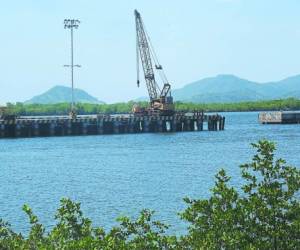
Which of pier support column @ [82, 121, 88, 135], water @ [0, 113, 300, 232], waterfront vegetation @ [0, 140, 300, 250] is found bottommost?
water @ [0, 113, 300, 232]

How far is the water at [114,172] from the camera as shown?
48750 mm

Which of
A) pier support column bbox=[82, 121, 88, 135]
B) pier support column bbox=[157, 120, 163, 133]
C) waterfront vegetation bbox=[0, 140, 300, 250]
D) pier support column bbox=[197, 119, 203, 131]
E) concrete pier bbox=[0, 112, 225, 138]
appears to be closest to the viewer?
waterfront vegetation bbox=[0, 140, 300, 250]

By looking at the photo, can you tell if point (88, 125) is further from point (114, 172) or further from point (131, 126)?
point (114, 172)

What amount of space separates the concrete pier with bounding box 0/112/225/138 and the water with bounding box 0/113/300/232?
3.82m

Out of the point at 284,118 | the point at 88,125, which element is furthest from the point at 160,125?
the point at 284,118

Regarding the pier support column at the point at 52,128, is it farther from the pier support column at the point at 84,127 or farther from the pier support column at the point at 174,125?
the pier support column at the point at 174,125

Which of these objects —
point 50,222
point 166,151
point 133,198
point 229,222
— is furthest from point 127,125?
point 229,222

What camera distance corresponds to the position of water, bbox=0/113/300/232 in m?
48.8

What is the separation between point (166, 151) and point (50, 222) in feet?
183

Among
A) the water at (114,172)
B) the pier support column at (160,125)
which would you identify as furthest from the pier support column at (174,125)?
the water at (114,172)

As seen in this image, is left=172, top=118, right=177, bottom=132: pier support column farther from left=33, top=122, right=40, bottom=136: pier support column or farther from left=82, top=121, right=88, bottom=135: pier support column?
left=33, top=122, right=40, bottom=136: pier support column

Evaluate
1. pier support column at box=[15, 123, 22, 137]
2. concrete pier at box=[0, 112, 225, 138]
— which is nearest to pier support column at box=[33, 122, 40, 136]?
concrete pier at box=[0, 112, 225, 138]

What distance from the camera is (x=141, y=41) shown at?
15062 cm

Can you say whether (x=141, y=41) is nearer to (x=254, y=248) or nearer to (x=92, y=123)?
(x=92, y=123)
